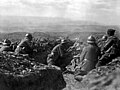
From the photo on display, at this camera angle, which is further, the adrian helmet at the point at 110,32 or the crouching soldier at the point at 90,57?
the crouching soldier at the point at 90,57

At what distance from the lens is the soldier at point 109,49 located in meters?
12.0

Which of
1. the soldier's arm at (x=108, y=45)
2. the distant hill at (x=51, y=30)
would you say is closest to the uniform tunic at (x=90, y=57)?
the soldier's arm at (x=108, y=45)

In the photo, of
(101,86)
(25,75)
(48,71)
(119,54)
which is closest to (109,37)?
(119,54)

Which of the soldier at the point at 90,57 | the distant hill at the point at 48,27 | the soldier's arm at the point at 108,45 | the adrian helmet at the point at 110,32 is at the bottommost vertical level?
the distant hill at the point at 48,27

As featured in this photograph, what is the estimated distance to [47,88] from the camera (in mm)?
8305

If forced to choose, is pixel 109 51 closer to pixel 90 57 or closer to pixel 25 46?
pixel 90 57

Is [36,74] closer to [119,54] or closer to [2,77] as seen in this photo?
[2,77]

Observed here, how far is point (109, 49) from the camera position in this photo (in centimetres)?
1238

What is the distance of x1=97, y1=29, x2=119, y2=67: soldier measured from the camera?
39.2 feet

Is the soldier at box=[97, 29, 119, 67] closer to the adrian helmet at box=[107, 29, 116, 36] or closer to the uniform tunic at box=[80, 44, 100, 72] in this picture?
the adrian helmet at box=[107, 29, 116, 36]

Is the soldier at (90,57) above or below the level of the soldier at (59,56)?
above

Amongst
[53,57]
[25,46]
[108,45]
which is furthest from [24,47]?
[108,45]

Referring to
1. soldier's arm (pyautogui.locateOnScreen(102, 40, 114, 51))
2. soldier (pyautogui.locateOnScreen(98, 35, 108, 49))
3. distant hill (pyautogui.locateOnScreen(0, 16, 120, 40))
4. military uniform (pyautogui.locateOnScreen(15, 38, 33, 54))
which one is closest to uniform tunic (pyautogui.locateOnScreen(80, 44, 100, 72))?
soldier's arm (pyautogui.locateOnScreen(102, 40, 114, 51))

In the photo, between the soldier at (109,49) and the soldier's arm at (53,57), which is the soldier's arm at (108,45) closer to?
the soldier at (109,49)
